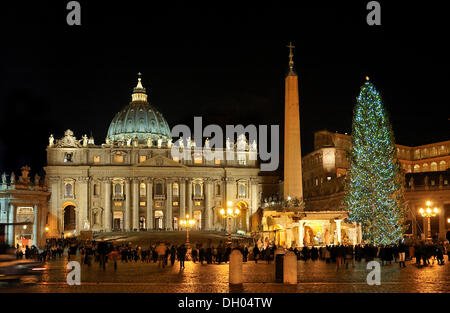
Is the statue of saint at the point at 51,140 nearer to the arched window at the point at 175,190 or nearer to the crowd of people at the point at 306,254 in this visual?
the arched window at the point at 175,190

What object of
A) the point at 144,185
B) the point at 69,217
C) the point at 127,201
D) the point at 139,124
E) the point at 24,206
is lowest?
the point at 69,217

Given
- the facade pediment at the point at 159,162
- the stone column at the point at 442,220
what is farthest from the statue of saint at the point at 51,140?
the stone column at the point at 442,220

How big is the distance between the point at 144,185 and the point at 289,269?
71865 mm

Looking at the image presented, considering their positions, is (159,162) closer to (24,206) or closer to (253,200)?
(253,200)

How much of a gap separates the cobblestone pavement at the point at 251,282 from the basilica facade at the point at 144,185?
62787mm

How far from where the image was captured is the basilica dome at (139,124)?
10371 centimetres

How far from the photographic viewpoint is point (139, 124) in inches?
4117

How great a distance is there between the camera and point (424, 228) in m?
52.1

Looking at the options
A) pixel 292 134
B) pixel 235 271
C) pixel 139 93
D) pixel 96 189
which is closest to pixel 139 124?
pixel 139 93

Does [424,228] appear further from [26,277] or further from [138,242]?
[26,277]

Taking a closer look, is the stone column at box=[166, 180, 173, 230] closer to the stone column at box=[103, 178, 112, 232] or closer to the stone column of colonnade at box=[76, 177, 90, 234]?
the stone column at box=[103, 178, 112, 232]
